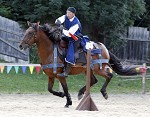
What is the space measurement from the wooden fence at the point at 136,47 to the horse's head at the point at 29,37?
14.0 meters

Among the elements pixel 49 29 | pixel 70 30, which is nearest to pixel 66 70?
pixel 70 30

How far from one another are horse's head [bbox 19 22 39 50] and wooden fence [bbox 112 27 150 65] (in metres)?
14.0

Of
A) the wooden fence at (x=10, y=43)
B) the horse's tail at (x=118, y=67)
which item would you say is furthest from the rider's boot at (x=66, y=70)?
the wooden fence at (x=10, y=43)

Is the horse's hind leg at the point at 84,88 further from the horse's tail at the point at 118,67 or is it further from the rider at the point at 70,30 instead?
the rider at the point at 70,30

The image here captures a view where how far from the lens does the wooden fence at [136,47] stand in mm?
27109

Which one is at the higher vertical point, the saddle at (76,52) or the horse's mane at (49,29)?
the horse's mane at (49,29)

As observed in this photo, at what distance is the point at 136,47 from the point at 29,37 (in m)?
15.0

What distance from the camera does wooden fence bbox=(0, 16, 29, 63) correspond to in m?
23.8

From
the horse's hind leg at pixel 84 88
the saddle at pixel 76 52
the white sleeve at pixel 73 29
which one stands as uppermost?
the white sleeve at pixel 73 29

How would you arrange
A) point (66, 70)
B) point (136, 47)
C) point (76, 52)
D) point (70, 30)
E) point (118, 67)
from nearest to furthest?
point (70, 30) → point (66, 70) → point (76, 52) → point (118, 67) → point (136, 47)

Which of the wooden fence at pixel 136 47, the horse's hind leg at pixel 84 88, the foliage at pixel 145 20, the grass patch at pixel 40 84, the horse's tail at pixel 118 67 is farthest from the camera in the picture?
the foliage at pixel 145 20

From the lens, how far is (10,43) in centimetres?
2391

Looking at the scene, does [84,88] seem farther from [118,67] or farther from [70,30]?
[70,30]

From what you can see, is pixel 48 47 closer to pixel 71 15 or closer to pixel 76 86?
pixel 71 15
